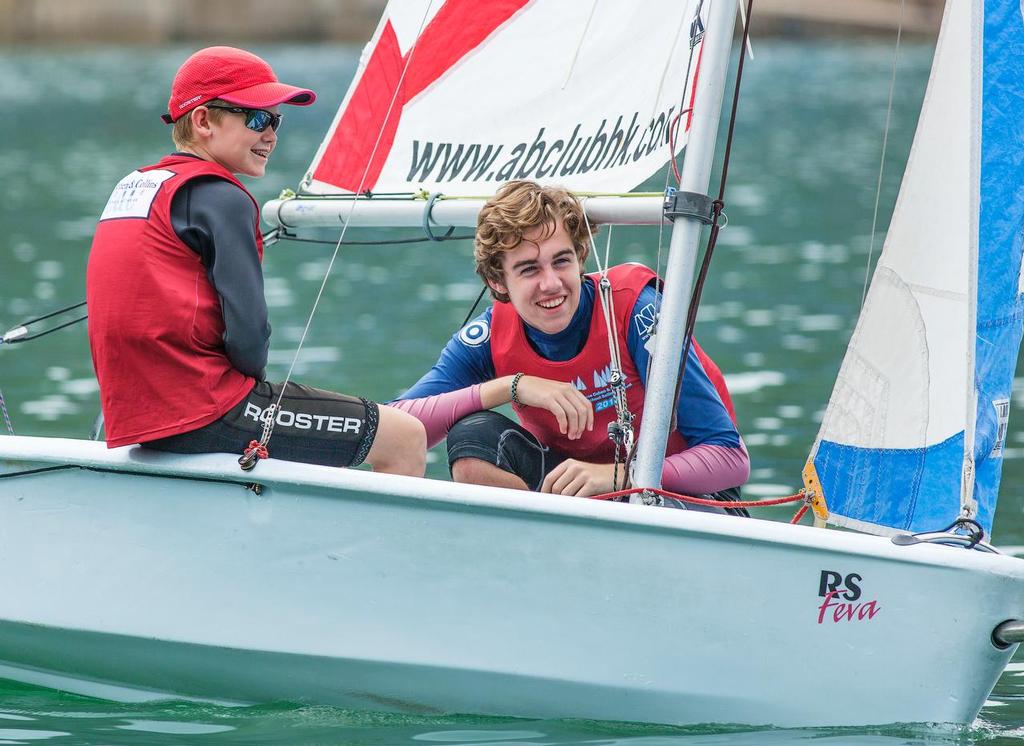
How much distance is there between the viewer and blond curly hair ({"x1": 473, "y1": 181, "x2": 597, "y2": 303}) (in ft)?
12.0

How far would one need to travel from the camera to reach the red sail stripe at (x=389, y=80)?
4234mm

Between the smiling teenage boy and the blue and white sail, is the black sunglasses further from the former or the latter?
the blue and white sail

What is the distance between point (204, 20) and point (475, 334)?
4802 cm

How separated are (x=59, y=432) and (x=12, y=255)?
273 inches

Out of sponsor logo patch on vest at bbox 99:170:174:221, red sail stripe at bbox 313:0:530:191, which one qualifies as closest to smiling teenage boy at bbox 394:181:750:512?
red sail stripe at bbox 313:0:530:191

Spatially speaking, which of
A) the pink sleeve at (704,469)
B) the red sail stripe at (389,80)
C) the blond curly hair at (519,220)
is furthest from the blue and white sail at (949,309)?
the red sail stripe at (389,80)

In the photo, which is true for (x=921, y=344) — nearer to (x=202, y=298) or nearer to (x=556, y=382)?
(x=556, y=382)

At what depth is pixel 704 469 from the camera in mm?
3701

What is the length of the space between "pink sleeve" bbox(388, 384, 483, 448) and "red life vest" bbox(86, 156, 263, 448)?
0.57 meters

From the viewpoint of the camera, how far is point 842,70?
141 ft

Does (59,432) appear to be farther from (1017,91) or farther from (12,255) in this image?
(12,255)

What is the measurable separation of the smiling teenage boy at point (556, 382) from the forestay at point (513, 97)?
270 millimetres

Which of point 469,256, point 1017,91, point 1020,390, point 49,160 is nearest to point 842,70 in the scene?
point 49,160

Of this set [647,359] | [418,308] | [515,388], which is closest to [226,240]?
[515,388]
